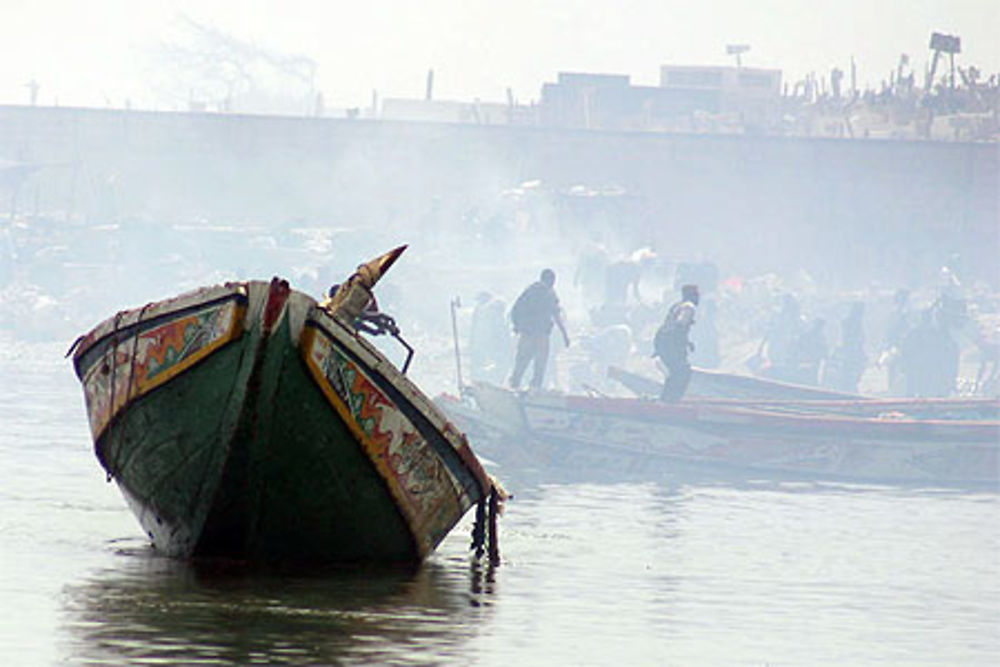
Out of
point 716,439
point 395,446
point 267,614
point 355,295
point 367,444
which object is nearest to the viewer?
point 267,614

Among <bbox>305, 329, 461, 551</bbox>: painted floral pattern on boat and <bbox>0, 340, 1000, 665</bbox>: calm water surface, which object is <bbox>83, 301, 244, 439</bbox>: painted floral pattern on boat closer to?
<bbox>305, 329, 461, 551</bbox>: painted floral pattern on boat

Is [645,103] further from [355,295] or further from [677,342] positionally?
[355,295]

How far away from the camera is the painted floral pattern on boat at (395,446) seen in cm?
1248

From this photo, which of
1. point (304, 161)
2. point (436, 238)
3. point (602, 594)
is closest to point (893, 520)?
point (602, 594)

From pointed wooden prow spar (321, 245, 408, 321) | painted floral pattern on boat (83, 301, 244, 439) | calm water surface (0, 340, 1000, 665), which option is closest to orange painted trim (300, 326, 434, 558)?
calm water surface (0, 340, 1000, 665)

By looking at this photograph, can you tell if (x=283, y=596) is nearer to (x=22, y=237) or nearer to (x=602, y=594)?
(x=602, y=594)

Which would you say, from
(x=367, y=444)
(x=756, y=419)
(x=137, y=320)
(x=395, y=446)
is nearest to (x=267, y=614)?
(x=367, y=444)

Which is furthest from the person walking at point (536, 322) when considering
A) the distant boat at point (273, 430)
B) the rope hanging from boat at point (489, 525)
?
the distant boat at point (273, 430)

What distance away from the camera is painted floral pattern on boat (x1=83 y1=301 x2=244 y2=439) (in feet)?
40.9

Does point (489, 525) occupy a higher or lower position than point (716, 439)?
higher

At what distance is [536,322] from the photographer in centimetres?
2608

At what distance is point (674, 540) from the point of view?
18.2 meters

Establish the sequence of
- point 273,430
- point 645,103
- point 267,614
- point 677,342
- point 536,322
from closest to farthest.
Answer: point 267,614
point 273,430
point 677,342
point 536,322
point 645,103

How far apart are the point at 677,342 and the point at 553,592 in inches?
457
